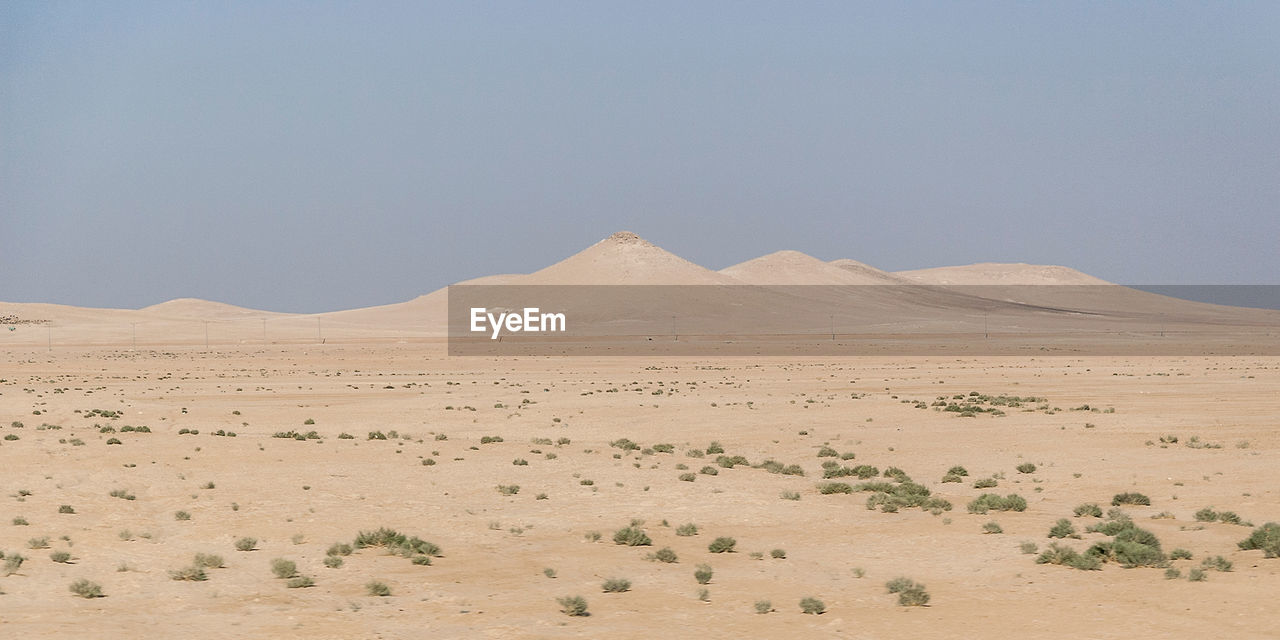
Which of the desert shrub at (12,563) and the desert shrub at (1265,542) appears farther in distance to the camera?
the desert shrub at (1265,542)

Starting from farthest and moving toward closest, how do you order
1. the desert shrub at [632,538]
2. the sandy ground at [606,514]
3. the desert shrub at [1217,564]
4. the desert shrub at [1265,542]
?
the desert shrub at [632,538] < the desert shrub at [1265,542] < the desert shrub at [1217,564] < the sandy ground at [606,514]

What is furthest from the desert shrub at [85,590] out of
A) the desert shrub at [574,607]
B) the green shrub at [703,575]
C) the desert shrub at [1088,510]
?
the desert shrub at [1088,510]

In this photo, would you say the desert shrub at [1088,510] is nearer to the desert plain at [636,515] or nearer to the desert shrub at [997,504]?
the desert plain at [636,515]

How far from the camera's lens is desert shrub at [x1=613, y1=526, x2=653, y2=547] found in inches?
682

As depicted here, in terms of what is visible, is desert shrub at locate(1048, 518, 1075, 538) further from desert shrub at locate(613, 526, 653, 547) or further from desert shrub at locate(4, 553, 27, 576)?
desert shrub at locate(4, 553, 27, 576)

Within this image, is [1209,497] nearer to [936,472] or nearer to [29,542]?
[936,472]

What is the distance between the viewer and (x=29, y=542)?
16031 mm

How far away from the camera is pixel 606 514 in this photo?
2014 cm

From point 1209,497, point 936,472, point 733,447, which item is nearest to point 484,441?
point 733,447

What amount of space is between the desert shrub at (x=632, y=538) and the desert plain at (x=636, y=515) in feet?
0.12

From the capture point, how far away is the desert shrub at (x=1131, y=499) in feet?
69.1

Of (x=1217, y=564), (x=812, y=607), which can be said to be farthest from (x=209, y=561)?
(x=1217, y=564)

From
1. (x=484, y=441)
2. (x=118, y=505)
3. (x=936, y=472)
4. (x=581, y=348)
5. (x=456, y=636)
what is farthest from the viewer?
(x=581, y=348)

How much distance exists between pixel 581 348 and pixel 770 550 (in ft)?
325
